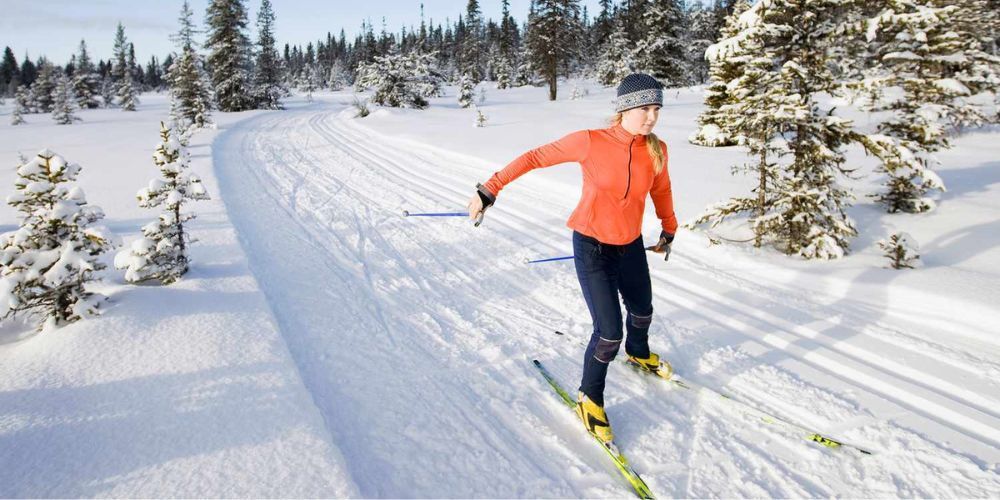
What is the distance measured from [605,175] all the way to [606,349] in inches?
47.0

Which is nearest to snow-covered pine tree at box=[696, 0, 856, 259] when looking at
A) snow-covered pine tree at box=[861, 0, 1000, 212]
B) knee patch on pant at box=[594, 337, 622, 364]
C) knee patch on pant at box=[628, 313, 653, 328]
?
snow-covered pine tree at box=[861, 0, 1000, 212]

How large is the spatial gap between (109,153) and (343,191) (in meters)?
11.2

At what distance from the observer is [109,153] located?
16406 millimetres

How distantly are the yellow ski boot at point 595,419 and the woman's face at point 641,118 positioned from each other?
1.90 metres

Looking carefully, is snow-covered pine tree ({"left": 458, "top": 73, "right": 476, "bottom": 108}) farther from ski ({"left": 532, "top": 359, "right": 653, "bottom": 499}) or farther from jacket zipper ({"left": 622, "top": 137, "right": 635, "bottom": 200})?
ski ({"left": 532, "top": 359, "right": 653, "bottom": 499})

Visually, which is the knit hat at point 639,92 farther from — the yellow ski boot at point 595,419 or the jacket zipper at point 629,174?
the yellow ski boot at point 595,419

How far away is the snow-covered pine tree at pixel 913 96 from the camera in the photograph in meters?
8.15

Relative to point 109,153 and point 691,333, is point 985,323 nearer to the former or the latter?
point 691,333

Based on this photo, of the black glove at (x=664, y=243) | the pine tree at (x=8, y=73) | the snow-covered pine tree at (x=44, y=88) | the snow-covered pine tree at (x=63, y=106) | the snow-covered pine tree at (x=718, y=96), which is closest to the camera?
the black glove at (x=664, y=243)

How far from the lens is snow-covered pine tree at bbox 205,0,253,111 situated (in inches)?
1585

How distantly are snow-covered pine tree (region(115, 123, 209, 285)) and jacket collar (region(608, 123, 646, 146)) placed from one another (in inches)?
181

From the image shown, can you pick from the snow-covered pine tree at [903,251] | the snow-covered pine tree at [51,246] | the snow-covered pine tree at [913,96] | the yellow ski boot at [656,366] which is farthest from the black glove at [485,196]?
the snow-covered pine tree at [913,96]

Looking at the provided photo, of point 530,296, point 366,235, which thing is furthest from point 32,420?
point 366,235

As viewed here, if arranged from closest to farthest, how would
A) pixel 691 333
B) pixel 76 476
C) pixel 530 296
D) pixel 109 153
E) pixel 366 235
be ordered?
pixel 76 476 < pixel 691 333 < pixel 530 296 < pixel 366 235 < pixel 109 153
